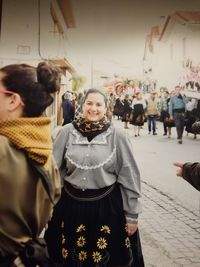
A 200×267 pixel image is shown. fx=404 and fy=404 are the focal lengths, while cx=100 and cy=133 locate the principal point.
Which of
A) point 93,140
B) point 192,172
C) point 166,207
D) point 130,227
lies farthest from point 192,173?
point 166,207

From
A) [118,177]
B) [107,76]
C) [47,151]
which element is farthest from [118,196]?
[107,76]

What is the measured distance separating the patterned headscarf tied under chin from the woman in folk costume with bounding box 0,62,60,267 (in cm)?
99

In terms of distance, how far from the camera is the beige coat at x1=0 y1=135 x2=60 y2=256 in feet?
3.39

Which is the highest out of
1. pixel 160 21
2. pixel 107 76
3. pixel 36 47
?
pixel 160 21

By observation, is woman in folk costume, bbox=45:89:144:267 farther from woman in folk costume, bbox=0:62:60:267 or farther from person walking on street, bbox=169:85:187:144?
person walking on street, bbox=169:85:187:144

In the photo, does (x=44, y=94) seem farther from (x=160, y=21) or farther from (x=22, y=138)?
(x=160, y=21)

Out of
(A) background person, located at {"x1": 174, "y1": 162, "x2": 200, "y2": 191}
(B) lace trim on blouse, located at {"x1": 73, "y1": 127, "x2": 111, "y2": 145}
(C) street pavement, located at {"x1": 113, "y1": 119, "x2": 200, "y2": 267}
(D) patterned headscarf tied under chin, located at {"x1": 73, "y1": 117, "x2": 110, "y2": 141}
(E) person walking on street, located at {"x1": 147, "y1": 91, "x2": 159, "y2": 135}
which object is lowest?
(C) street pavement, located at {"x1": 113, "y1": 119, "x2": 200, "y2": 267}

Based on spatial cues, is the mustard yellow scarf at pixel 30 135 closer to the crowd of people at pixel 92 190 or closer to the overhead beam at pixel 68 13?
the crowd of people at pixel 92 190

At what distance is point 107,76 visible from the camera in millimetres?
4184

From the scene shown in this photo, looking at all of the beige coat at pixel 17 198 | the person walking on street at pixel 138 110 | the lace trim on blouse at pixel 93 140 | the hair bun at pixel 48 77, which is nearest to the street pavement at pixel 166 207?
the person walking on street at pixel 138 110

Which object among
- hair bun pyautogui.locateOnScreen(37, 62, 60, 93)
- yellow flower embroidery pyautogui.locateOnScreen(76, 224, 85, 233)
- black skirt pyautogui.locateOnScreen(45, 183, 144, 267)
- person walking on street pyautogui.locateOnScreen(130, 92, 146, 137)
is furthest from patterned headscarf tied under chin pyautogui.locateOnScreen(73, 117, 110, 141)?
person walking on street pyautogui.locateOnScreen(130, 92, 146, 137)

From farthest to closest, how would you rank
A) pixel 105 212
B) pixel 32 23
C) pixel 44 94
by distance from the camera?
1. pixel 32 23
2. pixel 105 212
3. pixel 44 94

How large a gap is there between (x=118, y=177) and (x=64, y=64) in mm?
2321

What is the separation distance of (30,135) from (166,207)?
11.0 ft
